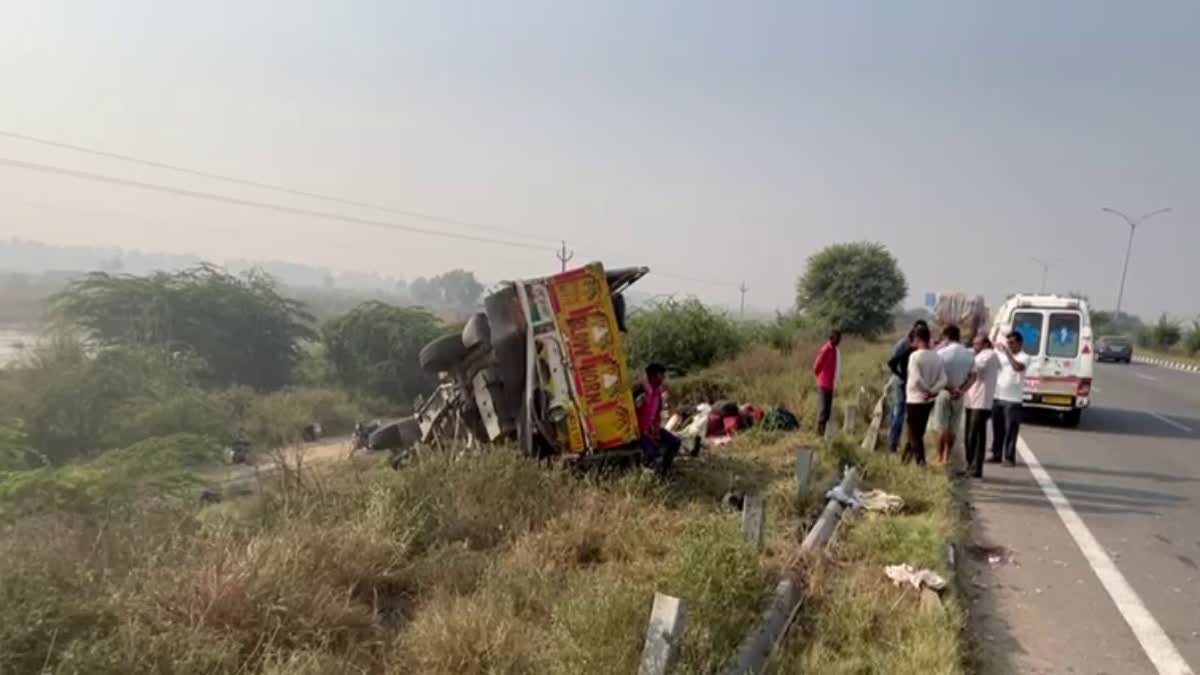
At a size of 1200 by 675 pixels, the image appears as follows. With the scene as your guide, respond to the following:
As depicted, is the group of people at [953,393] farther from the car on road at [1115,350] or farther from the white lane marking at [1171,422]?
the car on road at [1115,350]

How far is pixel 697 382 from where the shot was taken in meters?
17.2

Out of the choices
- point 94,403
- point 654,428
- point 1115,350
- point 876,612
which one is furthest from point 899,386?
point 1115,350

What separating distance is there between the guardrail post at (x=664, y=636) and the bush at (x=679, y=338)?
61.6 feet

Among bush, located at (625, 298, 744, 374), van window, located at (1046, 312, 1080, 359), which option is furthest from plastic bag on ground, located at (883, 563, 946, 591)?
bush, located at (625, 298, 744, 374)

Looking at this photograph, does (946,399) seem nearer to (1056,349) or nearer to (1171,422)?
(1056,349)

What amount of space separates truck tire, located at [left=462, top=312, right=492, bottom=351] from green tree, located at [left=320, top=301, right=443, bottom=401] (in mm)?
28220

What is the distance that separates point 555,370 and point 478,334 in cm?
104

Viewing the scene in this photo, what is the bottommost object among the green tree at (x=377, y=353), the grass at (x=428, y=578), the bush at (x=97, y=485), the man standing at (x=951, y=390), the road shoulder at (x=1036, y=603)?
the green tree at (x=377, y=353)

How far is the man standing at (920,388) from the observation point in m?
8.82

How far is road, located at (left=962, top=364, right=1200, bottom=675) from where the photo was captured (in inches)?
185

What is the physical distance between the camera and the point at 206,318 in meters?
31.8

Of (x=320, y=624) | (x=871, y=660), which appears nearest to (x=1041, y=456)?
(x=871, y=660)

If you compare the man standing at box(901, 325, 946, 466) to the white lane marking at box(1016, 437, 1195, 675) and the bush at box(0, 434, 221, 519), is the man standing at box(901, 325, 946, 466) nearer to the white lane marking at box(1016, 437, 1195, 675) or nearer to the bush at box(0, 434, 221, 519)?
the white lane marking at box(1016, 437, 1195, 675)

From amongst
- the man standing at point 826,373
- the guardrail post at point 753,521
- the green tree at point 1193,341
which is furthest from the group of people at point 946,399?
the green tree at point 1193,341
